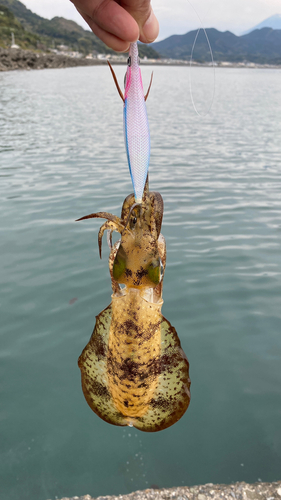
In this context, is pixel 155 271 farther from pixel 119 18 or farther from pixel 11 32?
pixel 11 32

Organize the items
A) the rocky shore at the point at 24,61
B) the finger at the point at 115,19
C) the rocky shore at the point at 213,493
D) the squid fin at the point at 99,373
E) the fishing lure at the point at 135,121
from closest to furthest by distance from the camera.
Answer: the fishing lure at the point at 135,121, the finger at the point at 115,19, the squid fin at the point at 99,373, the rocky shore at the point at 213,493, the rocky shore at the point at 24,61

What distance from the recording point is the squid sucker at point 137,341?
196cm

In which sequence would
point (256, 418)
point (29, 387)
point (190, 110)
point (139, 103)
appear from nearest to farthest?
point (139, 103) → point (256, 418) → point (29, 387) → point (190, 110)

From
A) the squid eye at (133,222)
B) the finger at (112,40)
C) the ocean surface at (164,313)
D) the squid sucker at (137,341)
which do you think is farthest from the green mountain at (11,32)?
the squid eye at (133,222)

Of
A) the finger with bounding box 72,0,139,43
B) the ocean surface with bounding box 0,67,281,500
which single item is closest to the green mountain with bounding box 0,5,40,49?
the ocean surface with bounding box 0,67,281,500

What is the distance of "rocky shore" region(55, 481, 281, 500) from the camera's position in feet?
12.4

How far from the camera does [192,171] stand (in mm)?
16703

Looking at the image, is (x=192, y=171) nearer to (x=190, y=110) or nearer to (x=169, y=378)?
(x=169, y=378)

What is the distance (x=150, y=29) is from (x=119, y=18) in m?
0.30

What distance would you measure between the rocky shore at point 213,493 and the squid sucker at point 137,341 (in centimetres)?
154

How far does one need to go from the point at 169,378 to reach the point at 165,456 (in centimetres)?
243

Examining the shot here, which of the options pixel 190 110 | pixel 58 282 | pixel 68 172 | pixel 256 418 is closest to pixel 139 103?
pixel 256 418

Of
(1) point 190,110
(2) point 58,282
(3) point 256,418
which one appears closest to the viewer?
(3) point 256,418

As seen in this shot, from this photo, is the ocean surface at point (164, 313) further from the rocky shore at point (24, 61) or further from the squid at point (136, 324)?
the rocky shore at point (24, 61)
